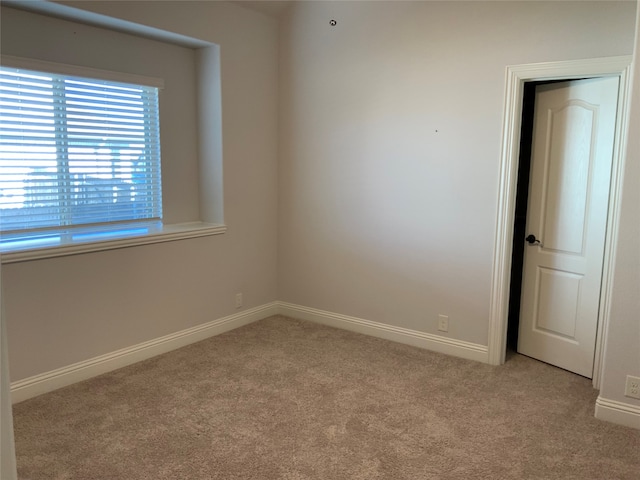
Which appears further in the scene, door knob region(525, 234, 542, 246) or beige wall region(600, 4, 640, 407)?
door knob region(525, 234, 542, 246)

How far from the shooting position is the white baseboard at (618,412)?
2816mm

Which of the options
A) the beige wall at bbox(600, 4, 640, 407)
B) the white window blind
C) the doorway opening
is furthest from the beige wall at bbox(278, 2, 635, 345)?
the white window blind

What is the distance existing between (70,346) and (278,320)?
1.86 m

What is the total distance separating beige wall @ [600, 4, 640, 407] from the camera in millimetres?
2646

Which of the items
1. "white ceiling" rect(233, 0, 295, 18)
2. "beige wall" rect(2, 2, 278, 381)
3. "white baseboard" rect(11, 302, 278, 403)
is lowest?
"white baseboard" rect(11, 302, 278, 403)

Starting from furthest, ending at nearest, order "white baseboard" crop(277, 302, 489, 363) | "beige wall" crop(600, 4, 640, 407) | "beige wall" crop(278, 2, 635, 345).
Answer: "white baseboard" crop(277, 302, 489, 363), "beige wall" crop(278, 2, 635, 345), "beige wall" crop(600, 4, 640, 407)

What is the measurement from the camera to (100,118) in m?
3.70

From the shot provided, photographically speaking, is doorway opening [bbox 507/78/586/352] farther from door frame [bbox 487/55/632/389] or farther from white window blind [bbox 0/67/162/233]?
white window blind [bbox 0/67/162/233]

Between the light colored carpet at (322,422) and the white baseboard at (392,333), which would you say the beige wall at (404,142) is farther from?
the light colored carpet at (322,422)

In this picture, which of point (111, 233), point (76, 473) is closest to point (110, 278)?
point (111, 233)

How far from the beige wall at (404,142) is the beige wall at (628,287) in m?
0.75

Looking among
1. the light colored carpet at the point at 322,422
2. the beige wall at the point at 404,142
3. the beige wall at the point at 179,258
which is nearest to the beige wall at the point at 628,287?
the light colored carpet at the point at 322,422

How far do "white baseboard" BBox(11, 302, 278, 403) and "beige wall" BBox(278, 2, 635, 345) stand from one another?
1.99ft

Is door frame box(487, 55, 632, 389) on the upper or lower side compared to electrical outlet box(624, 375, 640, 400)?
upper
